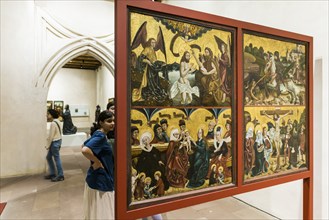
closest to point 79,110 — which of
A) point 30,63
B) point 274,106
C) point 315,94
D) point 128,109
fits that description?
point 30,63

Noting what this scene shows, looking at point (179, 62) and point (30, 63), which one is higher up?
point (30, 63)

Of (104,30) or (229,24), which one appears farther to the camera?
(104,30)

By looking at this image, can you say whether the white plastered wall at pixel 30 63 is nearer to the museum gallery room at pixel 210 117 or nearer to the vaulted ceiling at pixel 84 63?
the museum gallery room at pixel 210 117

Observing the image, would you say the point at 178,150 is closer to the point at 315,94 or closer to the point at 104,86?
the point at 315,94

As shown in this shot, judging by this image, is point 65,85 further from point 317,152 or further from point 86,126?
point 317,152

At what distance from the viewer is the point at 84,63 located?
500 inches

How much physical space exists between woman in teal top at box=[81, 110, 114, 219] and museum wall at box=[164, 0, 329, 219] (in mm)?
2236

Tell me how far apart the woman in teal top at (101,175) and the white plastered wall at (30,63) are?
4.10 metres

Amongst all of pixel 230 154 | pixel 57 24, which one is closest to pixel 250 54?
pixel 230 154

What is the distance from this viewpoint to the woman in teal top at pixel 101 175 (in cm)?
216

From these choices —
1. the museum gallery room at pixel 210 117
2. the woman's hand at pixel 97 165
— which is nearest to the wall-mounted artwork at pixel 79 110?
the museum gallery room at pixel 210 117

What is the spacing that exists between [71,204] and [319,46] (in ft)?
13.6

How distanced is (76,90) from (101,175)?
42.0 ft

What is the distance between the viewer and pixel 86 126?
46.4 feet
